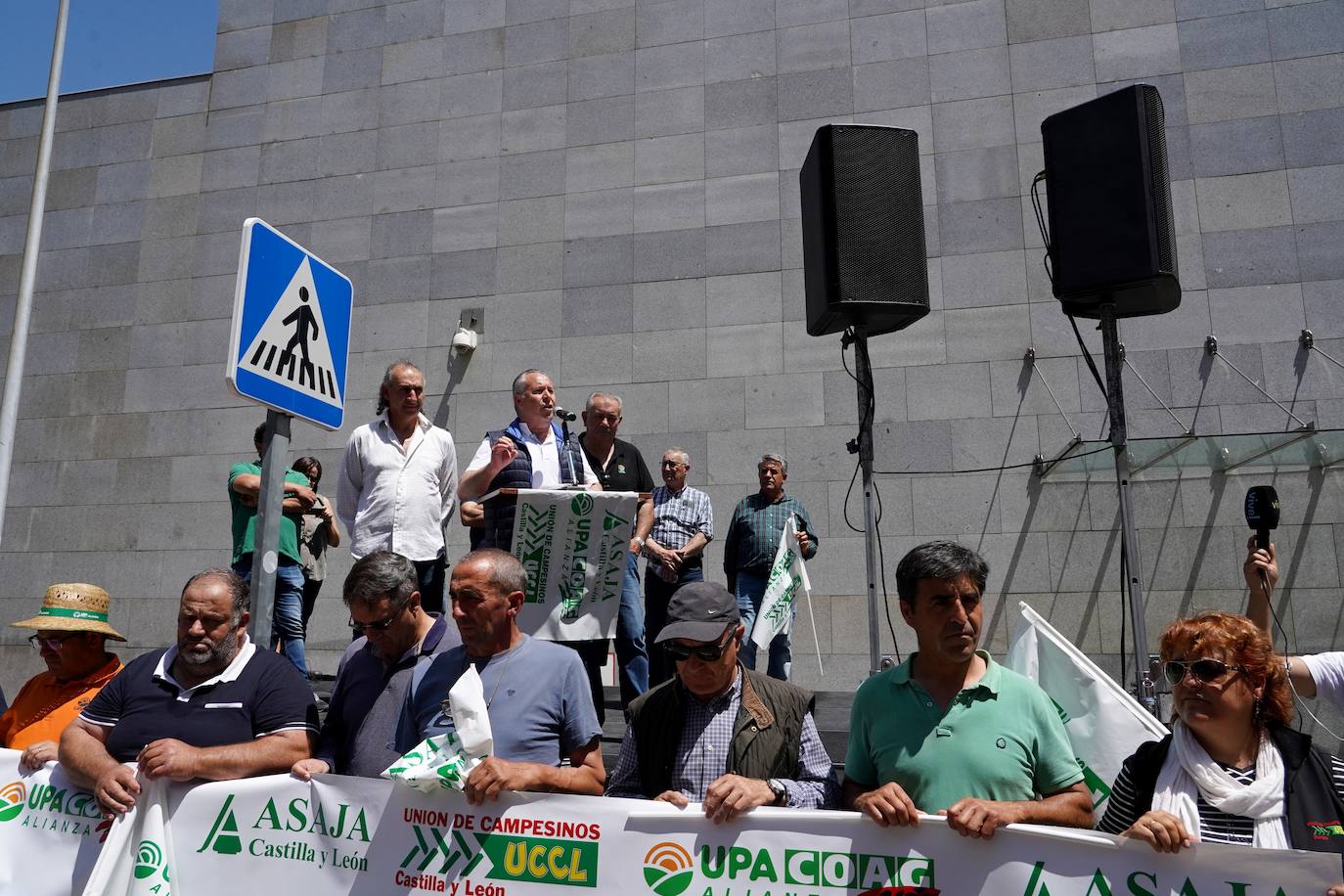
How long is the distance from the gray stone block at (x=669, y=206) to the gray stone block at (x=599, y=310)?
2.10ft

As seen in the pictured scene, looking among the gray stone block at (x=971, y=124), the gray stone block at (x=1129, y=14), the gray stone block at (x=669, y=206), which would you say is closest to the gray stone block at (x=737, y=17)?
the gray stone block at (x=669, y=206)

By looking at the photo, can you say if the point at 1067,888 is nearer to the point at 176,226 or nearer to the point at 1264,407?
the point at 1264,407

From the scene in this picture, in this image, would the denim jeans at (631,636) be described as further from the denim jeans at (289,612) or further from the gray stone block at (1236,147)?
the gray stone block at (1236,147)

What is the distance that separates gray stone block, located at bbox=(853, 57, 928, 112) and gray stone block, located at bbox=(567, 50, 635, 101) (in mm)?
2187

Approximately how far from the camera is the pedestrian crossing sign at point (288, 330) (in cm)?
378

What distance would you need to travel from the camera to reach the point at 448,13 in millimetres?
10906

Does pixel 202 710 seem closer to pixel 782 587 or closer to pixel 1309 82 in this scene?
pixel 782 587

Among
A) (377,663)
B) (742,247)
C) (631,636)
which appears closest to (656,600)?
(631,636)

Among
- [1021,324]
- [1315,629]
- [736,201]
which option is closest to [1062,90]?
[1021,324]

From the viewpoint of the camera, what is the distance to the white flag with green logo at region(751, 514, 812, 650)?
6305 millimetres

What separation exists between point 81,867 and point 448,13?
30.9ft

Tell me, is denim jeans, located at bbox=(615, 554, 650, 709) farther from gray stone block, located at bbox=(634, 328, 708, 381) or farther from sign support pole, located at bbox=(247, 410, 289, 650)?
gray stone block, located at bbox=(634, 328, 708, 381)

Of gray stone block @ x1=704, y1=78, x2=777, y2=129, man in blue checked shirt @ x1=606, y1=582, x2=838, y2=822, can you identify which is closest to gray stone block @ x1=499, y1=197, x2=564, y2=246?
gray stone block @ x1=704, y1=78, x2=777, y2=129

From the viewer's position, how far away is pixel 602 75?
10336 millimetres
